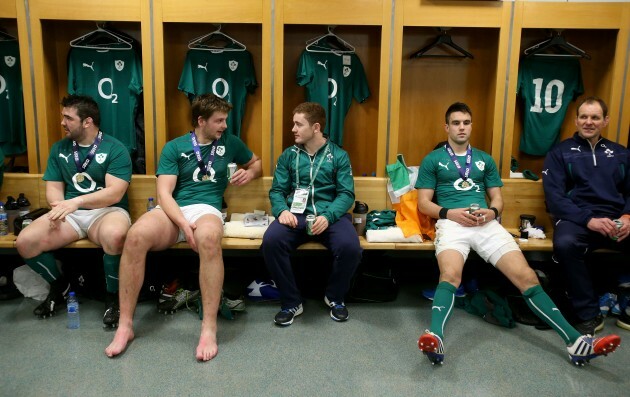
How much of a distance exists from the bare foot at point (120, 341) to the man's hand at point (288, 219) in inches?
36.1

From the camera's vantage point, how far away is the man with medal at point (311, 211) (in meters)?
2.73

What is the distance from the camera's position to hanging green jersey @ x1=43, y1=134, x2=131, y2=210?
289 cm

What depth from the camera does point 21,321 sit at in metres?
2.72

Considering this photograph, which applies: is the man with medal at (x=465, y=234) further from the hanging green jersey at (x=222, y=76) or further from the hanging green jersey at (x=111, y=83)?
the hanging green jersey at (x=111, y=83)

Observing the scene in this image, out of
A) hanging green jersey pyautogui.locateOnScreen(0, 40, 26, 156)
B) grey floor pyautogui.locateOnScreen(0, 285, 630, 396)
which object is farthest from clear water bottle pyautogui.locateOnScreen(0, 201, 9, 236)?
hanging green jersey pyautogui.locateOnScreen(0, 40, 26, 156)

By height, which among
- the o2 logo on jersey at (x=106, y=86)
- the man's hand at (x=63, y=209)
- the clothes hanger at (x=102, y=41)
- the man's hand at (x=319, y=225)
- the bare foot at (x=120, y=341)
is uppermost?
the clothes hanger at (x=102, y=41)

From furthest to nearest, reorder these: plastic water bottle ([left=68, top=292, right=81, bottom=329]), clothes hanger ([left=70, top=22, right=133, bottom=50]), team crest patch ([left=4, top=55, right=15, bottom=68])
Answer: team crest patch ([left=4, top=55, right=15, bottom=68]) → clothes hanger ([left=70, top=22, right=133, bottom=50]) → plastic water bottle ([left=68, top=292, right=81, bottom=329])

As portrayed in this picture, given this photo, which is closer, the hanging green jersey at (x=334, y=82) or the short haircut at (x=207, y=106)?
the short haircut at (x=207, y=106)

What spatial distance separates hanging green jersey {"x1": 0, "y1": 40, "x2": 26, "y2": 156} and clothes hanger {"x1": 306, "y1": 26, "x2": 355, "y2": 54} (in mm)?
1970

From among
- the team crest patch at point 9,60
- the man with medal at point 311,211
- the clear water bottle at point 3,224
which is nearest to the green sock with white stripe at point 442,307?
the man with medal at point 311,211

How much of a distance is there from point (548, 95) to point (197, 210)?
2451 millimetres

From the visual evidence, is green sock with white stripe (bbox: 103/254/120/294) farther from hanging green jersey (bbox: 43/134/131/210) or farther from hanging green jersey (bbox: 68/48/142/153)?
hanging green jersey (bbox: 68/48/142/153)

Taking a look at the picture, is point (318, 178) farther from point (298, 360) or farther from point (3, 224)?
point (3, 224)

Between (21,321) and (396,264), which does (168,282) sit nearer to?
(21,321)
